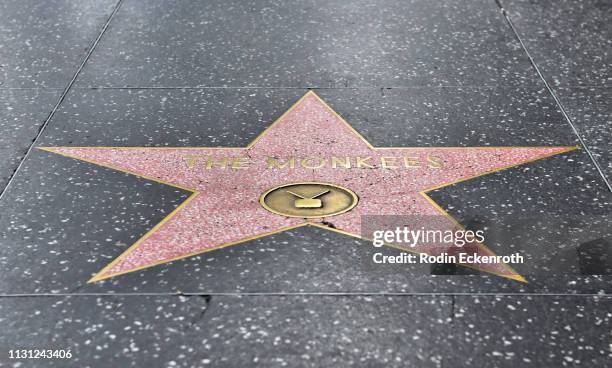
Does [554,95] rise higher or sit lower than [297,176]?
higher

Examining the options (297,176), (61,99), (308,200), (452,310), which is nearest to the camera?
(452,310)

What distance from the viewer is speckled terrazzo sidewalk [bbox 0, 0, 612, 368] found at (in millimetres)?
2656

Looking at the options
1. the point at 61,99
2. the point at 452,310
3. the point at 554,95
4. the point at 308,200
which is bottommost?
the point at 452,310

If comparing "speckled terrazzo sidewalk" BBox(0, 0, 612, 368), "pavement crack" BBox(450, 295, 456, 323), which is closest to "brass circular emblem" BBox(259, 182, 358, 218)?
"speckled terrazzo sidewalk" BBox(0, 0, 612, 368)

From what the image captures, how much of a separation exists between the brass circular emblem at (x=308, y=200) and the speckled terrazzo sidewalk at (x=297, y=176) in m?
0.05

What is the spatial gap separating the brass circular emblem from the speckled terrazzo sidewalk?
53 mm

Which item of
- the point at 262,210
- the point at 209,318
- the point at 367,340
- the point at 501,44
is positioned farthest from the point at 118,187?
the point at 501,44

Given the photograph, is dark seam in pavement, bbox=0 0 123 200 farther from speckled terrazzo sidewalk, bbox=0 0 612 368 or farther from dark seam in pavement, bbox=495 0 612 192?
dark seam in pavement, bbox=495 0 612 192

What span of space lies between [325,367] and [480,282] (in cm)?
71

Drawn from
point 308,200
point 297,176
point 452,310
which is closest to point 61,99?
point 297,176

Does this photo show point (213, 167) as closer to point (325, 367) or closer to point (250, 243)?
point (250, 243)

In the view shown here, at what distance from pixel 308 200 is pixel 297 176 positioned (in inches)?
9.1

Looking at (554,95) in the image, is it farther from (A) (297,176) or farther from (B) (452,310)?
(B) (452,310)

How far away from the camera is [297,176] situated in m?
3.58
